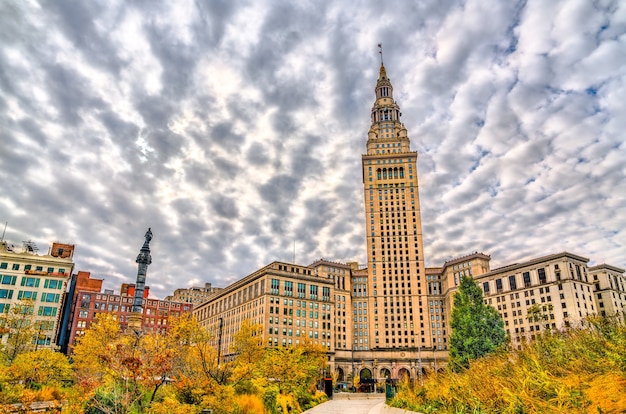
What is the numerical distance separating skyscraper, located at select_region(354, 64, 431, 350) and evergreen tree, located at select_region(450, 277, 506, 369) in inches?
2145

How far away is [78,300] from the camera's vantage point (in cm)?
11631

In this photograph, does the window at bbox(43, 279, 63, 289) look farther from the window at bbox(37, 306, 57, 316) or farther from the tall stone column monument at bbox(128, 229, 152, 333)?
the tall stone column monument at bbox(128, 229, 152, 333)

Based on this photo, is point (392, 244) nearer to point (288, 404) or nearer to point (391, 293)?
point (391, 293)

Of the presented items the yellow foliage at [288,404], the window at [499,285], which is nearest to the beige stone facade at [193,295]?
the window at [499,285]

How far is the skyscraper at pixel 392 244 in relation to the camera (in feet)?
371

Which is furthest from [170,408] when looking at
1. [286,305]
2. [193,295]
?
[193,295]

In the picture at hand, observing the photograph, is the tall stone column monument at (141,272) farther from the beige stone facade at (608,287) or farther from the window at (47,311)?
the beige stone facade at (608,287)

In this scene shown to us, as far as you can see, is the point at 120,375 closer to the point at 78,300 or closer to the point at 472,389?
the point at 472,389

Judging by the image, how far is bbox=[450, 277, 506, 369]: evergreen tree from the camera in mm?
49875

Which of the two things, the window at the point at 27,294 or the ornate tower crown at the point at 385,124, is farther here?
Result: the ornate tower crown at the point at 385,124

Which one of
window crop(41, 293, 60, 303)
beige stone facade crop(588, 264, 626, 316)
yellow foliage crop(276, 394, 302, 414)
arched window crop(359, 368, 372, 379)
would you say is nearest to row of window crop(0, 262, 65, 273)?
A: window crop(41, 293, 60, 303)

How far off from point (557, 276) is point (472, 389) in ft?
303

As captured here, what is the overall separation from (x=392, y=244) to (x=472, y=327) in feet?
225

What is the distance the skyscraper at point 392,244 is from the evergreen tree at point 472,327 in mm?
54489
